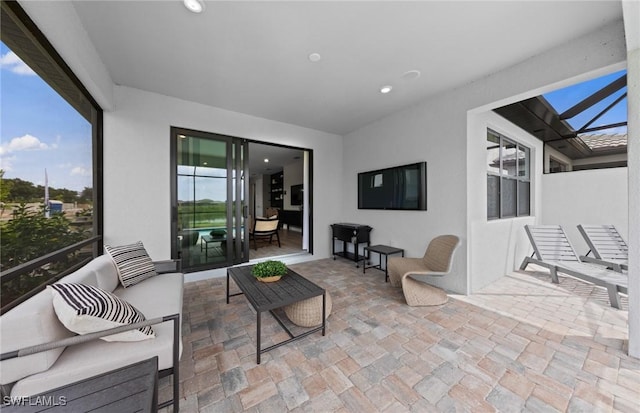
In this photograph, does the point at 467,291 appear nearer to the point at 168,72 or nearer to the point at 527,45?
the point at 527,45

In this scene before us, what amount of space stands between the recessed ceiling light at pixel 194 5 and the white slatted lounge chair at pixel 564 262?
5034mm

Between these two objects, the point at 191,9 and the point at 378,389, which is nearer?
the point at 378,389

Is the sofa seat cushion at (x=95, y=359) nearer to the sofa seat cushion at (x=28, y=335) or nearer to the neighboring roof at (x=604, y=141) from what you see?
the sofa seat cushion at (x=28, y=335)

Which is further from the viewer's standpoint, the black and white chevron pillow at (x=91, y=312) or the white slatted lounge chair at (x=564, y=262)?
the white slatted lounge chair at (x=564, y=262)

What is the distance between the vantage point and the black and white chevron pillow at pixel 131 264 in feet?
7.05

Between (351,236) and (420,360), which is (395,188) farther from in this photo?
(420,360)

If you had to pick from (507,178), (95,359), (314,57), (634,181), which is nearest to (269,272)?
(95,359)

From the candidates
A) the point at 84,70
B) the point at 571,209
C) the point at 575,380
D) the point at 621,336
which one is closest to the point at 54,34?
the point at 84,70

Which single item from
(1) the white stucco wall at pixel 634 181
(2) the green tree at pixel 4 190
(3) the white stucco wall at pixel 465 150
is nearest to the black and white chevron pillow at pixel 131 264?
(2) the green tree at pixel 4 190

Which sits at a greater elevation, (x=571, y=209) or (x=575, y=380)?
(x=571, y=209)

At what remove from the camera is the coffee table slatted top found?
1.79m

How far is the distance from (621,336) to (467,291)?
1.22m

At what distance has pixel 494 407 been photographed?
134 centimetres

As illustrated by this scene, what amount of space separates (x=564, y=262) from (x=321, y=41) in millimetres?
4580
